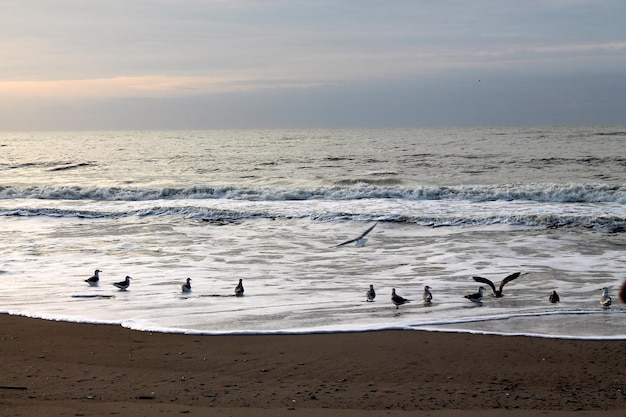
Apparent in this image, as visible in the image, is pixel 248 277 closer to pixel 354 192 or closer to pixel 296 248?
pixel 296 248

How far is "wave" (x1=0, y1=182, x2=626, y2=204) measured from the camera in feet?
74.4

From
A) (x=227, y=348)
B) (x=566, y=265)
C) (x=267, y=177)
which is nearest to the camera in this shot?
(x=227, y=348)

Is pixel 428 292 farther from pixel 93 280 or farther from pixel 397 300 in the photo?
pixel 93 280

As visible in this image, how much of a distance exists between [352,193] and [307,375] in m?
19.6

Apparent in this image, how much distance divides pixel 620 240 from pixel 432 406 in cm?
1116

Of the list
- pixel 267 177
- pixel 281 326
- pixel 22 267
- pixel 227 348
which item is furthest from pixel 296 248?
pixel 267 177

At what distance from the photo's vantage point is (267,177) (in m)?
32.7

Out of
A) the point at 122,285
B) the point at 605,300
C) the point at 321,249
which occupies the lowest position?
the point at 321,249

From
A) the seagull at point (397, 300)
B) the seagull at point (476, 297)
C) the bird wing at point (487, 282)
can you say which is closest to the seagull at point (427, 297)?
the seagull at point (397, 300)

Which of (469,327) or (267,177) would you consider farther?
(267,177)

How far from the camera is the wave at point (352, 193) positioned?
74.4ft

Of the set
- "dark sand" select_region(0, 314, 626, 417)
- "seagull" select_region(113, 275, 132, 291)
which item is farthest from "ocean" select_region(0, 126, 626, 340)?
"dark sand" select_region(0, 314, 626, 417)

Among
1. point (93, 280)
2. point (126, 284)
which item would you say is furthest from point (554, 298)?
point (93, 280)

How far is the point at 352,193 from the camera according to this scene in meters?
25.6
